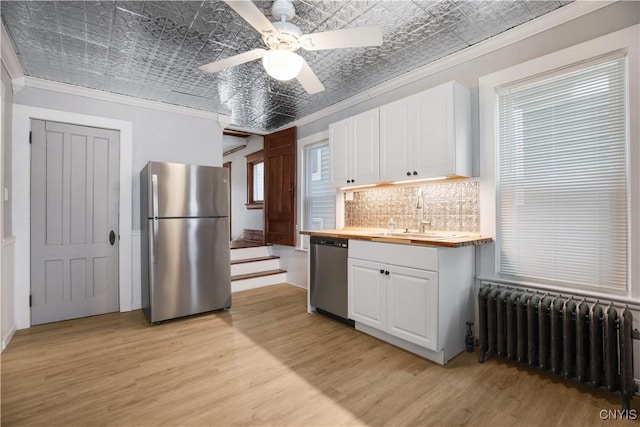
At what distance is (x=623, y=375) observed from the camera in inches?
71.2

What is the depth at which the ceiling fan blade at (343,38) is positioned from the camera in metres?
1.76

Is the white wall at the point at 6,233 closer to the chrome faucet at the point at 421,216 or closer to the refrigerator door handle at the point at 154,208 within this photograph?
the refrigerator door handle at the point at 154,208

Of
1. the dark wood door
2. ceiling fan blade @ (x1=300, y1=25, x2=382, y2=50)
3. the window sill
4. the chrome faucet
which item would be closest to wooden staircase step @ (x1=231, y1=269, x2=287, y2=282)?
the dark wood door

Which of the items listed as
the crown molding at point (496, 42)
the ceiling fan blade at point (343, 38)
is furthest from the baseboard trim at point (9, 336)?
the crown molding at point (496, 42)

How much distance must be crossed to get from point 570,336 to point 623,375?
0.29 metres

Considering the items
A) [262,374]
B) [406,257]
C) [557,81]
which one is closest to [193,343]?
[262,374]

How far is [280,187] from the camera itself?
4.91 meters

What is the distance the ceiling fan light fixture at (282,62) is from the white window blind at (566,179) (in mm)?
1788

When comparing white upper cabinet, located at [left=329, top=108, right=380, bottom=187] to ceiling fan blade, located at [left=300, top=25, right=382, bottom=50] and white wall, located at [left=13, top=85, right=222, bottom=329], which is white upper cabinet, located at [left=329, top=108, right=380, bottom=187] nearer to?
ceiling fan blade, located at [left=300, top=25, right=382, bottom=50]

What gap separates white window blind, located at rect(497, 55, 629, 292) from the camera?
6.64ft

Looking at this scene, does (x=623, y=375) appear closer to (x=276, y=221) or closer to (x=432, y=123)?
(x=432, y=123)

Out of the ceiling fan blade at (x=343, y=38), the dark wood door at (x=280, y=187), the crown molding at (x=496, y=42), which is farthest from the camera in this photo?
the dark wood door at (x=280, y=187)

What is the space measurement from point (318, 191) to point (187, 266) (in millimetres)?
2011

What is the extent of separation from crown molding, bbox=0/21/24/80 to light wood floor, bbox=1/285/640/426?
2.49 m
